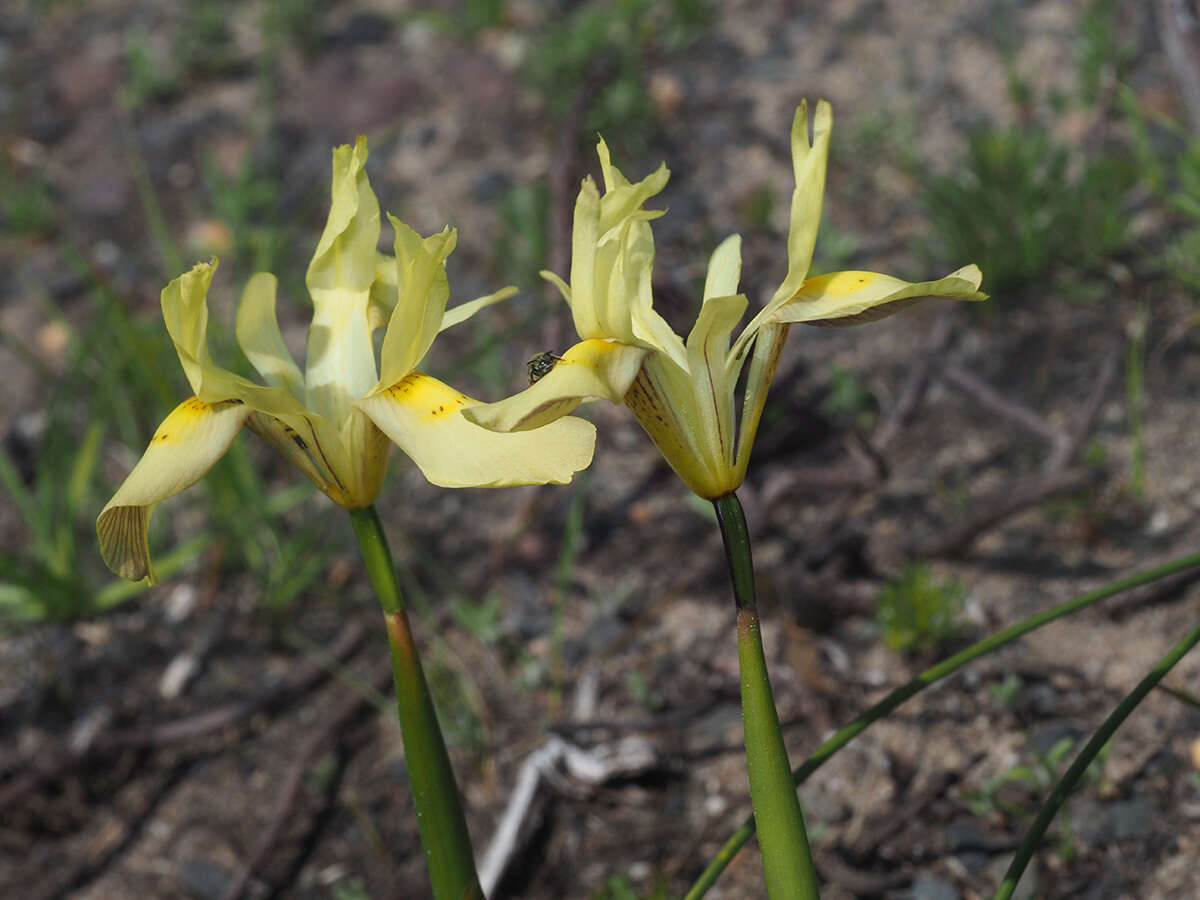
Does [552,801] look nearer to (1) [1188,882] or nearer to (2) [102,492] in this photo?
(1) [1188,882]

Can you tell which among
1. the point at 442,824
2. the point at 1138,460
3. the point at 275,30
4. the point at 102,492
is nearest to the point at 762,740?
the point at 442,824

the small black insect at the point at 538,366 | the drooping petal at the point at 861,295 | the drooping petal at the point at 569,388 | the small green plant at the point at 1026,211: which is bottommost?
the small green plant at the point at 1026,211

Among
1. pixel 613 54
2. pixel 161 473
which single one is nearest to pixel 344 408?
pixel 161 473

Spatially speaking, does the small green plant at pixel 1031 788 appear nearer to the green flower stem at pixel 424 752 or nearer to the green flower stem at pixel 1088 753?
the green flower stem at pixel 1088 753

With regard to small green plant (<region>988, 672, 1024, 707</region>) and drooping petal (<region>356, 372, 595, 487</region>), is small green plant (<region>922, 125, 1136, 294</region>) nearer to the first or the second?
small green plant (<region>988, 672, 1024, 707</region>)

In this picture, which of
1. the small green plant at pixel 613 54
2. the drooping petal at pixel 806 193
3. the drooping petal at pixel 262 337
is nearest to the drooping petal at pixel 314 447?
the drooping petal at pixel 262 337

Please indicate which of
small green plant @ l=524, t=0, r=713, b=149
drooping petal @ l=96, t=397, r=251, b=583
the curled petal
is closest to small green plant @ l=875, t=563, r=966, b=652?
the curled petal
